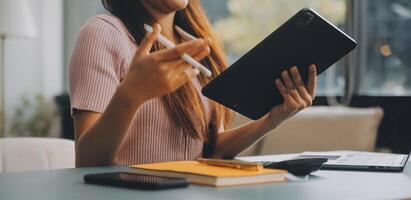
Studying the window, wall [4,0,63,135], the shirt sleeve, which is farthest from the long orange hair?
wall [4,0,63,135]

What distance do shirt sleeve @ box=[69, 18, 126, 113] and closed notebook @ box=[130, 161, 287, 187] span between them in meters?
0.28

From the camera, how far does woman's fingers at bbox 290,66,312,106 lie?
1371 millimetres

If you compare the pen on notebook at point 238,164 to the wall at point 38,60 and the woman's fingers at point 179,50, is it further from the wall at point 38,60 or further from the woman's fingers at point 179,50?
the wall at point 38,60

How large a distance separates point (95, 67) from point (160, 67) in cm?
41

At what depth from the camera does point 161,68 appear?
1.04 metres

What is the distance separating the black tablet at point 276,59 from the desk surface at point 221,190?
0.25 meters

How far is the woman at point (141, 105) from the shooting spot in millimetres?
1331

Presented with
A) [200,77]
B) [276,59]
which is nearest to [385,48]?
[200,77]

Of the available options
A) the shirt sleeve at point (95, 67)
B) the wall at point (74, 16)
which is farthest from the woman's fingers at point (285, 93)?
the wall at point (74, 16)

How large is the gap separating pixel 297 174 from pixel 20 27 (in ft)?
9.26

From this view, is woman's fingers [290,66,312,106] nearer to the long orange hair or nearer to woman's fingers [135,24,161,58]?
the long orange hair

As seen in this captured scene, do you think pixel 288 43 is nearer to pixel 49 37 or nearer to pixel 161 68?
pixel 161 68

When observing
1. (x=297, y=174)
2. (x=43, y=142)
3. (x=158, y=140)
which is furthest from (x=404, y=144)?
(x=297, y=174)

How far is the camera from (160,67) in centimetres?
104
